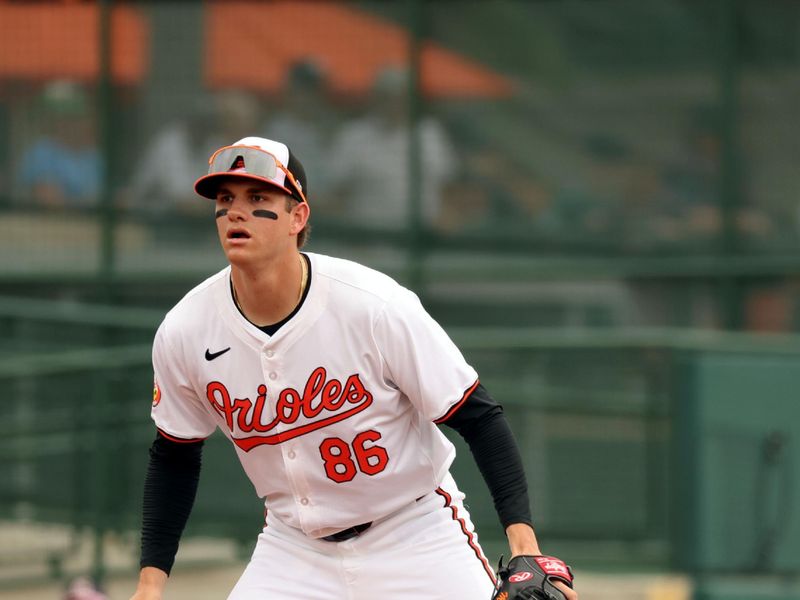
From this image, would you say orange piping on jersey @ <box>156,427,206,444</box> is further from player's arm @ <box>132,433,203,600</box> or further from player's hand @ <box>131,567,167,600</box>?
player's hand @ <box>131,567,167,600</box>

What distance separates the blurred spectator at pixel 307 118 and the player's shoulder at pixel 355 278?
5633mm

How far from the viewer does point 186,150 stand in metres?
10.1

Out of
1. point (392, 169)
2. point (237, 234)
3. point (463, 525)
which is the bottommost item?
point (463, 525)

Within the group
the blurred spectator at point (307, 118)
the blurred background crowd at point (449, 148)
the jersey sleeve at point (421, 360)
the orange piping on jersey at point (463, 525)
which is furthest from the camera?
the blurred spectator at point (307, 118)

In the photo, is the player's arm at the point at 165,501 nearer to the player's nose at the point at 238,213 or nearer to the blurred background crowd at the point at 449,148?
the player's nose at the point at 238,213

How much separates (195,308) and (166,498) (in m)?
0.54

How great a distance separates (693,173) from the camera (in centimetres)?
971

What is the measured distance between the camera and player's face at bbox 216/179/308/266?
4.07 meters

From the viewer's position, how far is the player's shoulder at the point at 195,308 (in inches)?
170

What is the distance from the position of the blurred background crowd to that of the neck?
505 cm

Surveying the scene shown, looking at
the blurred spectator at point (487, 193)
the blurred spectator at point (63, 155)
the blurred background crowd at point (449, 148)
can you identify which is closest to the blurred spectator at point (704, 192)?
the blurred background crowd at point (449, 148)

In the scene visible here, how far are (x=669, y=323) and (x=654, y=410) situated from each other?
5.92 feet

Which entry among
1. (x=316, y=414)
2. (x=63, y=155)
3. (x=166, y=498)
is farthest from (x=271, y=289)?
(x=63, y=155)

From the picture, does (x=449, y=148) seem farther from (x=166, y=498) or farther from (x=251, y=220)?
(x=251, y=220)
